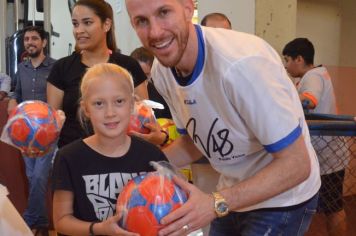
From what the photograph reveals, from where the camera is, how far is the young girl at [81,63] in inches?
102

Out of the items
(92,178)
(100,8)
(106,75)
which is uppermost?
A: (100,8)

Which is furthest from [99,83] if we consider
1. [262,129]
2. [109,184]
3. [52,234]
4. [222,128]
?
[52,234]

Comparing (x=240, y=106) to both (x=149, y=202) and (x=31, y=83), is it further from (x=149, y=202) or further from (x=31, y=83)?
(x=31, y=83)

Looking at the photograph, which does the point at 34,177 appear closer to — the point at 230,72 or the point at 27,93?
the point at 27,93

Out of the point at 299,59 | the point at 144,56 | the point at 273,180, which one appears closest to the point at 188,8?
the point at 273,180

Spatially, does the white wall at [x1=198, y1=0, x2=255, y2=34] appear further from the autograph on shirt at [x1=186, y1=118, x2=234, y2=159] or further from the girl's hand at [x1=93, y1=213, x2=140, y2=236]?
the girl's hand at [x1=93, y1=213, x2=140, y2=236]

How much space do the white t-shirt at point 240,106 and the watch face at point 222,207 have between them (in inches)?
8.4

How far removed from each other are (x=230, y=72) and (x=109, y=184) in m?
0.62

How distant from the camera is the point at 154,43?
4.63 ft

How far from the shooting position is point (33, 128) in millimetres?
2230

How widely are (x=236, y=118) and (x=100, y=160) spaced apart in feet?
1.82

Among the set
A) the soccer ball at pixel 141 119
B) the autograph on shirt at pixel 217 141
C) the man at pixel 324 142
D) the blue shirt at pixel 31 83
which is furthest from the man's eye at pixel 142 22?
the blue shirt at pixel 31 83

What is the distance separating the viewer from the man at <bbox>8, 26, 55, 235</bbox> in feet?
12.3

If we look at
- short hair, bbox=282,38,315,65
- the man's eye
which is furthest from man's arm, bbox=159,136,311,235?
short hair, bbox=282,38,315,65
